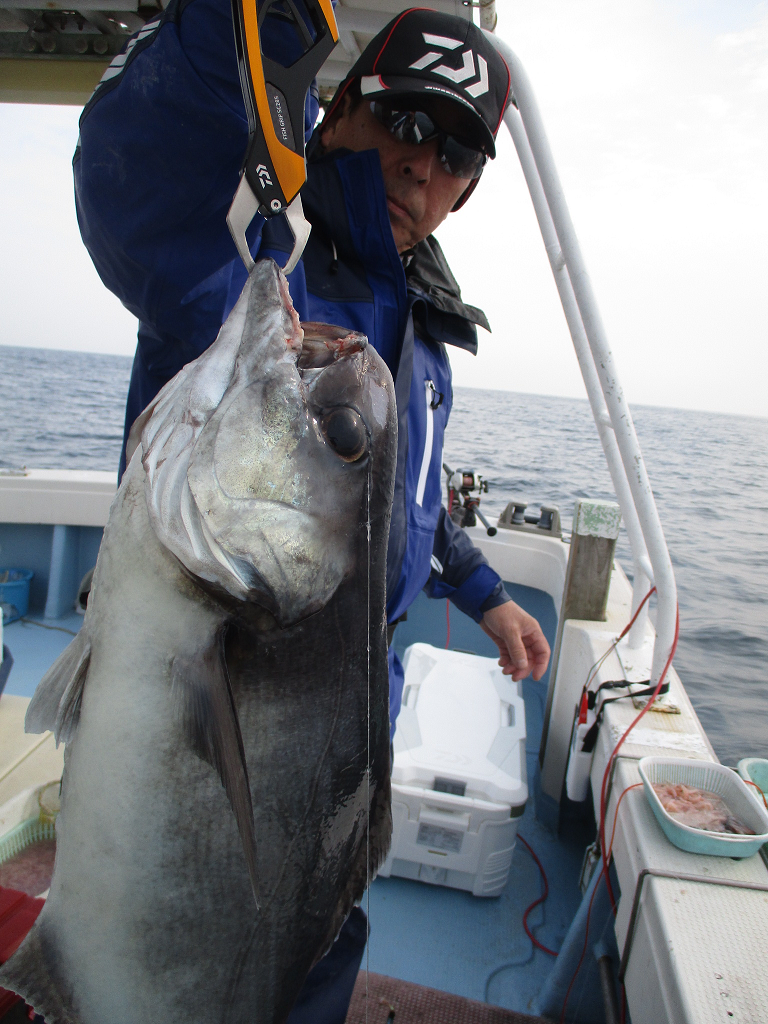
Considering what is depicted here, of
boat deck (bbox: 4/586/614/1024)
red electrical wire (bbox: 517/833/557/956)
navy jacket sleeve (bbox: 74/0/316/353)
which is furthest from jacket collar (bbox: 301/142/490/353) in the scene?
red electrical wire (bbox: 517/833/557/956)

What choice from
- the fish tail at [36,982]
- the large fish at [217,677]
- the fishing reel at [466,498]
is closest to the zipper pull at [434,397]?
the large fish at [217,677]

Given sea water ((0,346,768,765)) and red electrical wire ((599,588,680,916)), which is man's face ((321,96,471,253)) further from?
sea water ((0,346,768,765))

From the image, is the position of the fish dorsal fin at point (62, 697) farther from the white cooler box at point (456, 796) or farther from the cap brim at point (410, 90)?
the white cooler box at point (456, 796)

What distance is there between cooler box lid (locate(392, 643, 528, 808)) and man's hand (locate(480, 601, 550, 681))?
880mm

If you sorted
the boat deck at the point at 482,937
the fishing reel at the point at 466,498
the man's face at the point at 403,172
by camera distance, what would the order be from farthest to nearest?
the fishing reel at the point at 466,498, the boat deck at the point at 482,937, the man's face at the point at 403,172

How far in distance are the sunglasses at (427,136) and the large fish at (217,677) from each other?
908 millimetres

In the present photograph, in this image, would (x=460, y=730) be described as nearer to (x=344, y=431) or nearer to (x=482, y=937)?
(x=482, y=937)

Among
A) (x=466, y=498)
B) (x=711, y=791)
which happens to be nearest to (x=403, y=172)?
(x=711, y=791)

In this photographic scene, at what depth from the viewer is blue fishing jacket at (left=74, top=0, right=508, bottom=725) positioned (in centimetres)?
100

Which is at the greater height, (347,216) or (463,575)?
(347,216)

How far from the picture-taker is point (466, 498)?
489cm

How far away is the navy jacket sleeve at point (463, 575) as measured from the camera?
2580 mm

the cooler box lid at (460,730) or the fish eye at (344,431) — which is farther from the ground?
the fish eye at (344,431)

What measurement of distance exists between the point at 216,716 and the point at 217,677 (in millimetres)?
70
